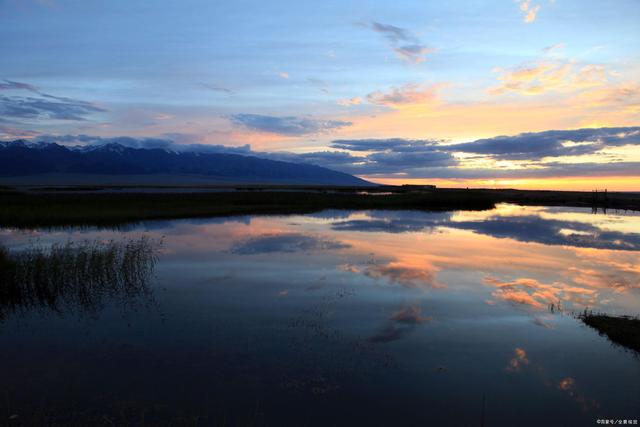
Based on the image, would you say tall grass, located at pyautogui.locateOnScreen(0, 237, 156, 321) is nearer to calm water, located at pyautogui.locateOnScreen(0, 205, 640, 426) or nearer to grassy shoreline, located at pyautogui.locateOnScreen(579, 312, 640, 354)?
calm water, located at pyautogui.locateOnScreen(0, 205, 640, 426)

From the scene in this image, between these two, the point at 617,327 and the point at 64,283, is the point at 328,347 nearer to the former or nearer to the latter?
the point at 617,327

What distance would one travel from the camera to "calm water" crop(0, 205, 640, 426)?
28.5ft

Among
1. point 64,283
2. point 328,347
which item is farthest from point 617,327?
point 64,283

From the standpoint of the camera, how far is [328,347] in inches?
455

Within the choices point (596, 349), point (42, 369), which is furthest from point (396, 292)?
point (42, 369)

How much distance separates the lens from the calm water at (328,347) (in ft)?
28.5

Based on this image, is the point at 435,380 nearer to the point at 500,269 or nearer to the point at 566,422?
the point at 566,422

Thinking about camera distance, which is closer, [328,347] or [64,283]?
[328,347]

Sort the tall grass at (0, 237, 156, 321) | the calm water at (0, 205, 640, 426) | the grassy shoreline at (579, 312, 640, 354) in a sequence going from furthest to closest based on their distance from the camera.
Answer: the tall grass at (0, 237, 156, 321) < the grassy shoreline at (579, 312, 640, 354) < the calm water at (0, 205, 640, 426)

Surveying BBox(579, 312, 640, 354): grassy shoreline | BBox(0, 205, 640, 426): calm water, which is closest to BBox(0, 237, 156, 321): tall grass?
BBox(0, 205, 640, 426): calm water

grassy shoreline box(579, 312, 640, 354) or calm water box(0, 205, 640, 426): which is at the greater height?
grassy shoreline box(579, 312, 640, 354)

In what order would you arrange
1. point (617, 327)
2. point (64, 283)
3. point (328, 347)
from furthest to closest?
point (64, 283), point (617, 327), point (328, 347)

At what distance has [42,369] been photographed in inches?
397

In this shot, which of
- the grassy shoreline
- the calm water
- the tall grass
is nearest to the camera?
the calm water
